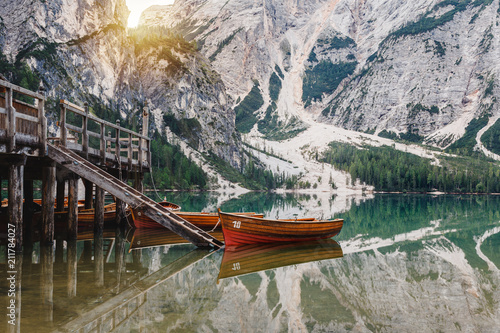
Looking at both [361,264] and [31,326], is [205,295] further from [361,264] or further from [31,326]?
[361,264]

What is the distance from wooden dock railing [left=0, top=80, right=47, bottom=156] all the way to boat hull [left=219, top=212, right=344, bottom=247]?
900 centimetres

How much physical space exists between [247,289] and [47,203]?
37.4ft

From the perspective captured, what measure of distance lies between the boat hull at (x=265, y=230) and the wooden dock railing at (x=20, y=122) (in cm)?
900

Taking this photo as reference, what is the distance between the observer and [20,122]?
16375 mm

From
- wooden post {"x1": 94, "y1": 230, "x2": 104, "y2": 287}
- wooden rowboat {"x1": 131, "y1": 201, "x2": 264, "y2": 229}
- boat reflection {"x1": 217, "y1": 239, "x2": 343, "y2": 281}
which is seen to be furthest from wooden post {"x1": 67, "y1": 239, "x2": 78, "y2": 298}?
wooden rowboat {"x1": 131, "y1": 201, "x2": 264, "y2": 229}

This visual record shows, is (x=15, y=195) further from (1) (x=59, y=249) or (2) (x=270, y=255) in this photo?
(2) (x=270, y=255)

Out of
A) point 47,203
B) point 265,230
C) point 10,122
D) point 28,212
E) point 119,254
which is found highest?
point 10,122

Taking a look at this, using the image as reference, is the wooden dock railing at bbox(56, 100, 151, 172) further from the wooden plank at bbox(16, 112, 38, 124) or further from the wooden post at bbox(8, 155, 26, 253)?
the wooden post at bbox(8, 155, 26, 253)

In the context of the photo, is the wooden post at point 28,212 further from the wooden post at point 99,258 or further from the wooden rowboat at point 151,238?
the wooden rowboat at point 151,238

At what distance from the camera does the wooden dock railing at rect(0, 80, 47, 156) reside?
49.5 ft

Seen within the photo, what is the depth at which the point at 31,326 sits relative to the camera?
28.4 ft

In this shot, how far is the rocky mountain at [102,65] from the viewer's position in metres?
131

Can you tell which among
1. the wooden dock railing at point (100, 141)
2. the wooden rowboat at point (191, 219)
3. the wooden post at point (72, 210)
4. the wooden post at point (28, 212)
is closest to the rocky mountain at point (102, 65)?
the wooden dock railing at point (100, 141)

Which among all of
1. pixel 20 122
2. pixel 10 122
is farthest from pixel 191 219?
pixel 10 122
